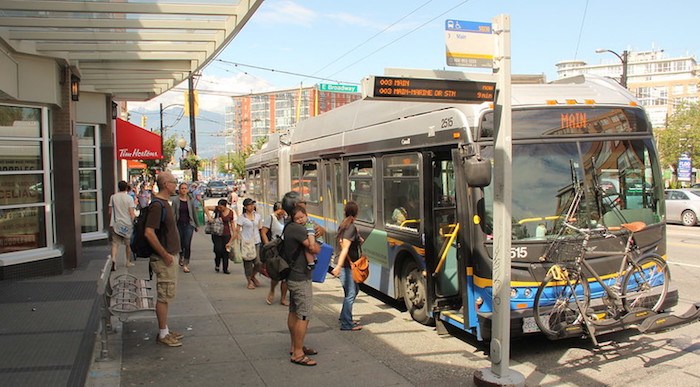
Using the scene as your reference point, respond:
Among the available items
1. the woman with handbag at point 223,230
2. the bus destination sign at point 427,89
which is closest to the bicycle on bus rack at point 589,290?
the bus destination sign at point 427,89

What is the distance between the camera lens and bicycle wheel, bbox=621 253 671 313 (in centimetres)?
602

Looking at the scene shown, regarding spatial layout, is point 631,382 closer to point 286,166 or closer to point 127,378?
point 127,378

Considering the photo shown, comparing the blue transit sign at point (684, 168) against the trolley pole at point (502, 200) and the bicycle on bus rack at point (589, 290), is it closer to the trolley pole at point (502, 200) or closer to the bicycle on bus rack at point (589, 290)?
the bicycle on bus rack at point (589, 290)

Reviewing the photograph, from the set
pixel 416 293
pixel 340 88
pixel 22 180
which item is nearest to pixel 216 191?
pixel 340 88

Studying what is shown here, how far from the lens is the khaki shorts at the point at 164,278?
6.25 m

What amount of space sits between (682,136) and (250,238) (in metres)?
38.7

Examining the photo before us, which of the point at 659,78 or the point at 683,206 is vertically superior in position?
the point at 659,78

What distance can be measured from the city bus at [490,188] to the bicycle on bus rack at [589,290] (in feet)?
0.46

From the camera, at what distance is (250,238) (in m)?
9.80

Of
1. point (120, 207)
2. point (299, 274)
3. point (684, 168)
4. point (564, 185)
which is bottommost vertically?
point (299, 274)

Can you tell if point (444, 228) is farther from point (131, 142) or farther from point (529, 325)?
point (131, 142)

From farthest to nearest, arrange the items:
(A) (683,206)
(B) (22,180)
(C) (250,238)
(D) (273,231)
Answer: (A) (683,206)
(B) (22,180)
(C) (250,238)
(D) (273,231)

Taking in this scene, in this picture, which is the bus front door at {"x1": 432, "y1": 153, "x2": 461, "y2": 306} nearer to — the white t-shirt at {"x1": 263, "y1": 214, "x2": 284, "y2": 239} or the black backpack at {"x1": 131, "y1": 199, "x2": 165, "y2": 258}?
the white t-shirt at {"x1": 263, "y1": 214, "x2": 284, "y2": 239}

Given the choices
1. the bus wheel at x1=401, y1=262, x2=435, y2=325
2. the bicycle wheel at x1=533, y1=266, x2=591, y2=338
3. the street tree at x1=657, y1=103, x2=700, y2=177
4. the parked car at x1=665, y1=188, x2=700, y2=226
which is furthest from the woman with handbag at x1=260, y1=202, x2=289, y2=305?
the street tree at x1=657, y1=103, x2=700, y2=177
